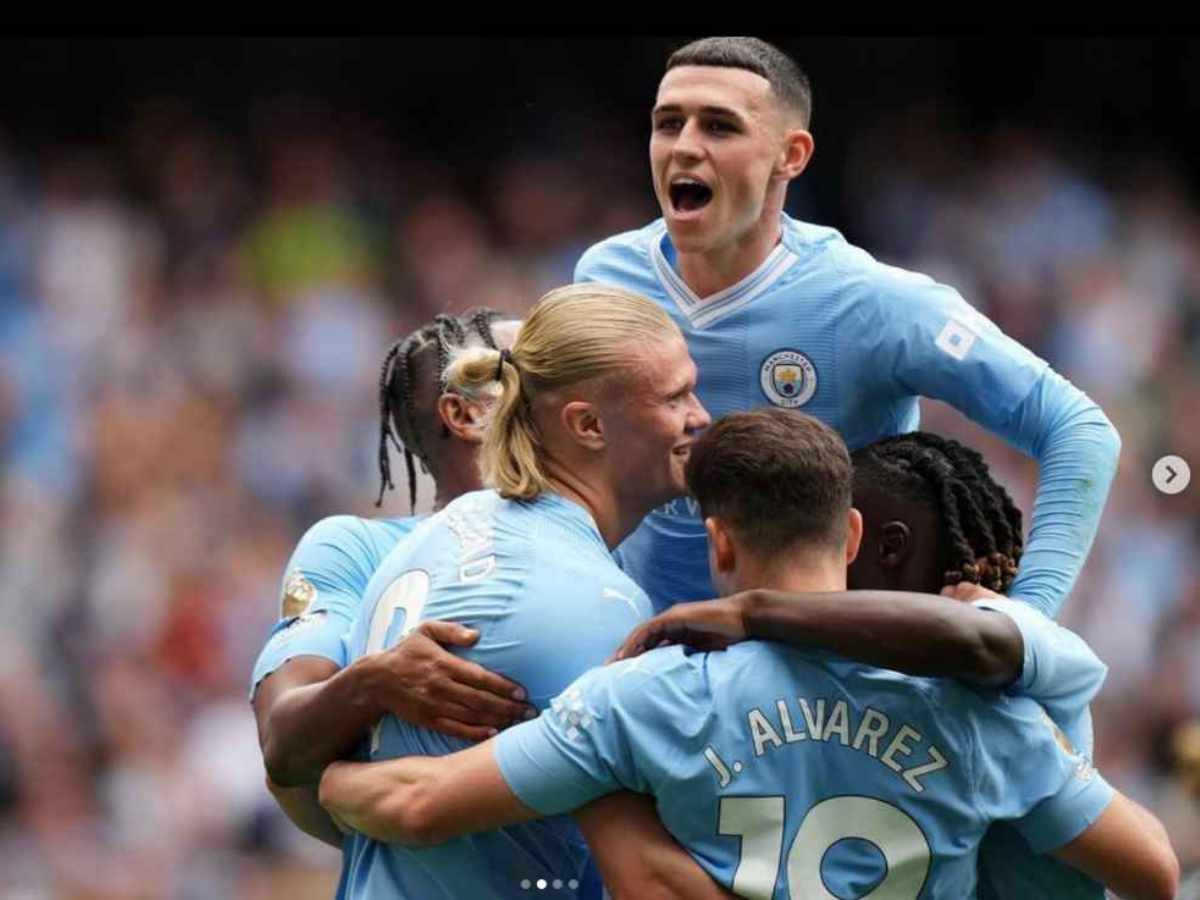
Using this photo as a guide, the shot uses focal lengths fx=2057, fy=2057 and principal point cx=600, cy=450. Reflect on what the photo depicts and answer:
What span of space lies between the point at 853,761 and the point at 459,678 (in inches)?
24.4

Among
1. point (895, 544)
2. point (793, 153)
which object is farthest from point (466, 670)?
point (793, 153)

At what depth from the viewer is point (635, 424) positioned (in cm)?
349

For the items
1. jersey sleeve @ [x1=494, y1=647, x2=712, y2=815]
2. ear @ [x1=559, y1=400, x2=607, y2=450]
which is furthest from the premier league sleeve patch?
jersey sleeve @ [x1=494, y1=647, x2=712, y2=815]

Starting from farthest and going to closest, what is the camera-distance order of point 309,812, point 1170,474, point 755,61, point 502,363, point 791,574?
1. point 1170,474
2. point 755,61
3. point 309,812
4. point 502,363
5. point 791,574

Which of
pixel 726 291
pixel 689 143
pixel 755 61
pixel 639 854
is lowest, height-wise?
pixel 639 854

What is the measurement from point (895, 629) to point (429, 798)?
76 cm

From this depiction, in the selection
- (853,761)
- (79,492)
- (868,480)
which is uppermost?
(868,480)

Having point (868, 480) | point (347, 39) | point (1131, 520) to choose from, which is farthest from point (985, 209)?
point (868, 480)

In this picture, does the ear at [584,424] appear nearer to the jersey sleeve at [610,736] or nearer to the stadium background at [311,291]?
the jersey sleeve at [610,736]

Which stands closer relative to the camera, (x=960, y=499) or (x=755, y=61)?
(x=960, y=499)

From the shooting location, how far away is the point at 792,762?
305 cm

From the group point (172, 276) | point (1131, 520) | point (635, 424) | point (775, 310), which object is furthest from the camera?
point (172, 276)

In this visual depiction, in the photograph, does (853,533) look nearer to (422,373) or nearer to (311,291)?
(422,373)

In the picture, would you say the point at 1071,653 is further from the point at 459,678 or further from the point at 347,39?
the point at 347,39
